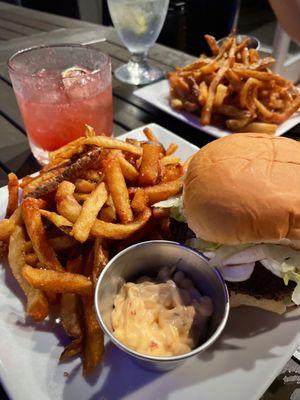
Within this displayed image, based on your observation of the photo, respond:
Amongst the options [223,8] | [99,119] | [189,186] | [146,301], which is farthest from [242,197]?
[223,8]

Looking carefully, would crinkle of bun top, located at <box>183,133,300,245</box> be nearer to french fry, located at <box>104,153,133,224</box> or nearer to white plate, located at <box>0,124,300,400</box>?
french fry, located at <box>104,153,133,224</box>

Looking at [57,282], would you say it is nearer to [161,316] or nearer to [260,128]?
[161,316]

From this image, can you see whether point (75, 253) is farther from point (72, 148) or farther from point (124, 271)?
point (72, 148)

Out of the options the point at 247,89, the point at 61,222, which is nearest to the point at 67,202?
the point at 61,222

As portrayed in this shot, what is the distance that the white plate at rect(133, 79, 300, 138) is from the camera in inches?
96.2

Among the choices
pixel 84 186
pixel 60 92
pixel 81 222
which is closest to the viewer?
pixel 81 222

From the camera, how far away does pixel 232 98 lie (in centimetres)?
256

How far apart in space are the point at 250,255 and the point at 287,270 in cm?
14

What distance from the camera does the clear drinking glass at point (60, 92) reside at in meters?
1.93

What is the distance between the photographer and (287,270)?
4.50 ft

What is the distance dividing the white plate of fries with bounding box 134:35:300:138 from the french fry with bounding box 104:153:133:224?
1.03 m

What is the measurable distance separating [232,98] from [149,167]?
1.17 m

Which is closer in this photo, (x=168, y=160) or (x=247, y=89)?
(x=168, y=160)

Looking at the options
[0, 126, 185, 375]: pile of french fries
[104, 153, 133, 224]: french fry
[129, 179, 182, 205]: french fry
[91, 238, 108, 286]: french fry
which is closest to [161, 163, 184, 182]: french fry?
[0, 126, 185, 375]: pile of french fries
